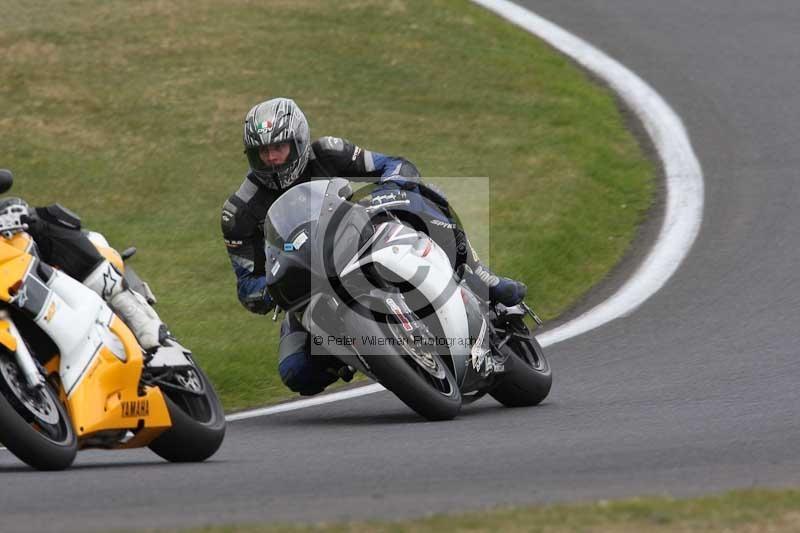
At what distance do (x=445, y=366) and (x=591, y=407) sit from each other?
0.83 m

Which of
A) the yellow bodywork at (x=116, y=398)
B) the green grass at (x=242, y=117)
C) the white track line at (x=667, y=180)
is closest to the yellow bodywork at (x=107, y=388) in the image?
the yellow bodywork at (x=116, y=398)

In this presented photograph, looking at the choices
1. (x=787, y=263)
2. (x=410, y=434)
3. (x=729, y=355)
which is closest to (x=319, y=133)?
(x=787, y=263)

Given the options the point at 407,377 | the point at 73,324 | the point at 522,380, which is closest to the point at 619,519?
the point at 407,377

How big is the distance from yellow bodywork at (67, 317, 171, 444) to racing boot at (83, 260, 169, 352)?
0.54ft

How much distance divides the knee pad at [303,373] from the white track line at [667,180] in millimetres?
565

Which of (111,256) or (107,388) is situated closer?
(107,388)

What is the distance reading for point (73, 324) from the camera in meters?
6.70

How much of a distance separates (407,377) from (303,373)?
3.02ft

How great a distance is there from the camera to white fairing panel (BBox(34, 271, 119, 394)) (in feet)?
21.8

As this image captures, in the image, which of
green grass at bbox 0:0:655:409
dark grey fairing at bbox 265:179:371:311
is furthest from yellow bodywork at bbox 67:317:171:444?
green grass at bbox 0:0:655:409

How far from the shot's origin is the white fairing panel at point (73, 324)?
262 inches

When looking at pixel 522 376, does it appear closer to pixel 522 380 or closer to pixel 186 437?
pixel 522 380

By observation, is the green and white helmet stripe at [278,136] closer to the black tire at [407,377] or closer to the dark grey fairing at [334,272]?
the dark grey fairing at [334,272]

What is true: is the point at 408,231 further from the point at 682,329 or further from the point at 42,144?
the point at 42,144
